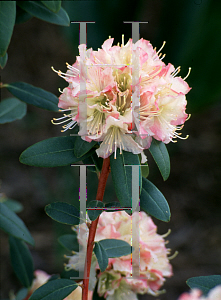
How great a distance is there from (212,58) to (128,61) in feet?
4.43

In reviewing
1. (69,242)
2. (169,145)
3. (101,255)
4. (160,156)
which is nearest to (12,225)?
(69,242)

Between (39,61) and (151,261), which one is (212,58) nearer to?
(39,61)

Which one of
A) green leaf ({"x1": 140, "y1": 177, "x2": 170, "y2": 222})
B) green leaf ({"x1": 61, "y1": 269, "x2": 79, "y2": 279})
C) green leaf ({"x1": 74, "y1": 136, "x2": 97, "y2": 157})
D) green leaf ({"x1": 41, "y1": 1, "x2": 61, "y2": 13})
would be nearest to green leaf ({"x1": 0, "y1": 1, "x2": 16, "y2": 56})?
green leaf ({"x1": 41, "y1": 1, "x2": 61, "y2": 13})

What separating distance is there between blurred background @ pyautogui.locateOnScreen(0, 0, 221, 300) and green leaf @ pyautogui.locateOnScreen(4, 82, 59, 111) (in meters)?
0.62

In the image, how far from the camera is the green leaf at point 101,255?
471 mm

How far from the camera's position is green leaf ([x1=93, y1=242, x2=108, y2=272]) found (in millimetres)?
471

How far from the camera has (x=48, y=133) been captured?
214 centimetres

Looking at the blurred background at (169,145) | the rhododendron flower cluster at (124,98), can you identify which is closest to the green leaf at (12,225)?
the rhododendron flower cluster at (124,98)

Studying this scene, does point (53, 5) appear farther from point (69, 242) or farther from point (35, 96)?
point (69, 242)

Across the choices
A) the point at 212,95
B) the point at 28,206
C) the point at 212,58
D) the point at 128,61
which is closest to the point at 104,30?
the point at 212,58

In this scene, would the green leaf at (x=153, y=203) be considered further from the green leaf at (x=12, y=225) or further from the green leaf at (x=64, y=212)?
the green leaf at (x=12, y=225)

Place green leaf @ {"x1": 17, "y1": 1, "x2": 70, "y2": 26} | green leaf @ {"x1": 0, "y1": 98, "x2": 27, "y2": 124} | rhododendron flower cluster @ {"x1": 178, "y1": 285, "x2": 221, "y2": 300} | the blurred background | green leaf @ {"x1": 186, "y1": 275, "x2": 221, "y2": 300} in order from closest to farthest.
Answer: rhododendron flower cluster @ {"x1": 178, "y1": 285, "x2": 221, "y2": 300}, green leaf @ {"x1": 186, "y1": 275, "x2": 221, "y2": 300}, green leaf @ {"x1": 17, "y1": 1, "x2": 70, "y2": 26}, green leaf @ {"x1": 0, "y1": 98, "x2": 27, "y2": 124}, the blurred background

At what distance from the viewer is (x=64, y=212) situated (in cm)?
50

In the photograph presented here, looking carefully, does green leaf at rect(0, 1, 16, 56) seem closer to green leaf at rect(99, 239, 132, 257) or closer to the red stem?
the red stem
